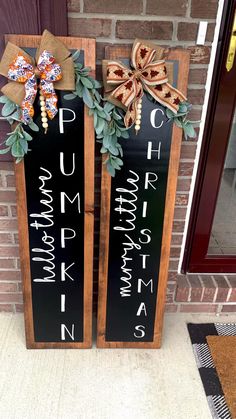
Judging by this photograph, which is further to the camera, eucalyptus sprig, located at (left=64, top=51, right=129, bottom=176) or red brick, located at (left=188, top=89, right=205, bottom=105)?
red brick, located at (left=188, top=89, right=205, bottom=105)

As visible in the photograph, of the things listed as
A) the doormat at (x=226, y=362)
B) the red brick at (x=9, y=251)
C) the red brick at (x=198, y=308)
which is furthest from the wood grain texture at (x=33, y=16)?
the doormat at (x=226, y=362)

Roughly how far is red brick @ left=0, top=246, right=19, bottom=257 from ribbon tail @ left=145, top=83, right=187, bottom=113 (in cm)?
105

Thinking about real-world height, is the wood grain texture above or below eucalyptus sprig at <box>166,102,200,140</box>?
above

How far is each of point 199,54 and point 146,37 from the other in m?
0.24

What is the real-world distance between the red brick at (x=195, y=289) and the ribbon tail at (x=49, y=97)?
121cm

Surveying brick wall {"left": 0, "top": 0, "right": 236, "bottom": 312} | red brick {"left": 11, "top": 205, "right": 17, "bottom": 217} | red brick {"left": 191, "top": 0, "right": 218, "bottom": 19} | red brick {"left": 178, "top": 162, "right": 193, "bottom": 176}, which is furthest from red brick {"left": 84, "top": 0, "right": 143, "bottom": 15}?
red brick {"left": 11, "top": 205, "right": 17, "bottom": 217}

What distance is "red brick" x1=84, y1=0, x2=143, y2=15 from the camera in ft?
4.59

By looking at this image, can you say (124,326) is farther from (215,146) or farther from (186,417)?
(215,146)

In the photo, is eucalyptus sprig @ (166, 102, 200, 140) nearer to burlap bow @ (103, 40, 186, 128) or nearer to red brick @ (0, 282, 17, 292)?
burlap bow @ (103, 40, 186, 128)

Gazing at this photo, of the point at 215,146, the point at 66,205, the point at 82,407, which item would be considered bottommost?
the point at 82,407

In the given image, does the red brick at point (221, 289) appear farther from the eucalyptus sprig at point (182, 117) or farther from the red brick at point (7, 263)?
the red brick at point (7, 263)

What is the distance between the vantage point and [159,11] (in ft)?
4.64

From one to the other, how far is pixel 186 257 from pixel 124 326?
535 mm

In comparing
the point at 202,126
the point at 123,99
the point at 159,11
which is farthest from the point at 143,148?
the point at 159,11
